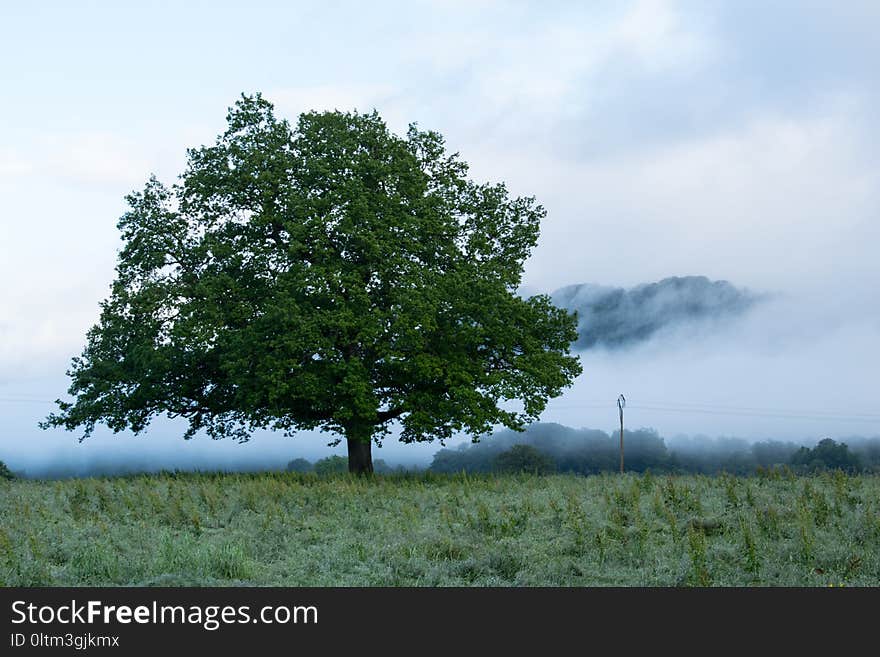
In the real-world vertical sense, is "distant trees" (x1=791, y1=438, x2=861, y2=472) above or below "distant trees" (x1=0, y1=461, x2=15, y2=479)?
below

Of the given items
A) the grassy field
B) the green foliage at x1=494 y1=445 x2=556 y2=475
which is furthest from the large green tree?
the green foliage at x1=494 y1=445 x2=556 y2=475

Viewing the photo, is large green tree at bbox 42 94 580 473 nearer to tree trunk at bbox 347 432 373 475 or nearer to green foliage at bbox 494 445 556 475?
tree trunk at bbox 347 432 373 475

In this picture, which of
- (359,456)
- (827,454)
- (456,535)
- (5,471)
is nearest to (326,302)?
(359,456)

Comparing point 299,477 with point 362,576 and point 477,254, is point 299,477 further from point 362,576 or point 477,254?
point 362,576

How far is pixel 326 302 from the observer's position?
106 ft

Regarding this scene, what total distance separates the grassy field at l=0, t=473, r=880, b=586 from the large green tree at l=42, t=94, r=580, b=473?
700 centimetres

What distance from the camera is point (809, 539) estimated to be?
50.4 ft

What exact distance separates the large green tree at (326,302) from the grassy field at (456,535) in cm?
700

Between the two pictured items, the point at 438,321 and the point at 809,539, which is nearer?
the point at 809,539

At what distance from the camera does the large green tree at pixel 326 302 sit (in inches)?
1243

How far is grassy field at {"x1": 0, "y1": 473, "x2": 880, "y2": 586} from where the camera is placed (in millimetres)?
14086
